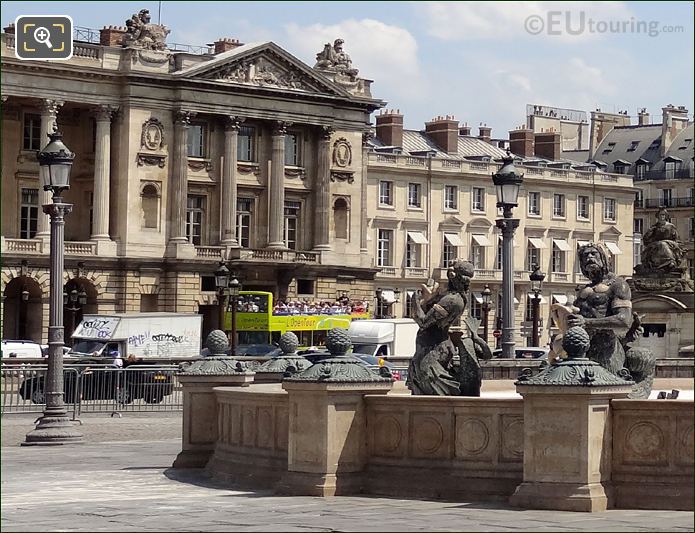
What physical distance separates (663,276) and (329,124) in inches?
2198

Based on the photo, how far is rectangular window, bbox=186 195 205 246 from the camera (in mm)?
88188

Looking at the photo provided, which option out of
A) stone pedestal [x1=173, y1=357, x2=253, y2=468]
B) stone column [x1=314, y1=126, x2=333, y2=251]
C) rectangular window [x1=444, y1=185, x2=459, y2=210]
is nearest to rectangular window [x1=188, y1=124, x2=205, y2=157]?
stone column [x1=314, y1=126, x2=333, y2=251]

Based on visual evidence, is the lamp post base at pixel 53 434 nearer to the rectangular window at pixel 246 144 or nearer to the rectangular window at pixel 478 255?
the rectangular window at pixel 246 144

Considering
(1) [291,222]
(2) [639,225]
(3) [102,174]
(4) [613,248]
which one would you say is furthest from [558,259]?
(3) [102,174]

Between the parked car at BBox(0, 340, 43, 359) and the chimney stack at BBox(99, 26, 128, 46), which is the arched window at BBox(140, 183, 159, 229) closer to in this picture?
the chimney stack at BBox(99, 26, 128, 46)

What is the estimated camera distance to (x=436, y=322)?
62.9 feet

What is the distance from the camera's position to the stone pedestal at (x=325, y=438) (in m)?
17.9

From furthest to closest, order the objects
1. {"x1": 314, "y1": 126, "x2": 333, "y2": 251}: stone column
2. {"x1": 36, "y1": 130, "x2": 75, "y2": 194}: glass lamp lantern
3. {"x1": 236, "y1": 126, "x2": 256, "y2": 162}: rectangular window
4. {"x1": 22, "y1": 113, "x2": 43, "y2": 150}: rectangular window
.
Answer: {"x1": 314, "y1": 126, "x2": 333, "y2": 251}: stone column → {"x1": 236, "y1": 126, "x2": 256, "y2": 162}: rectangular window → {"x1": 22, "y1": 113, "x2": 43, "y2": 150}: rectangular window → {"x1": 36, "y1": 130, "x2": 75, "y2": 194}: glass lamp lantern

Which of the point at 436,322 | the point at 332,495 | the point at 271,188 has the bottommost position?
the point at 332,495

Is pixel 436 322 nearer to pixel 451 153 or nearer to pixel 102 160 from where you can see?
pixel 102 160

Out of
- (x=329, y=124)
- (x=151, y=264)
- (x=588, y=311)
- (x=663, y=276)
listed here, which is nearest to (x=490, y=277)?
(x=329, y=124)

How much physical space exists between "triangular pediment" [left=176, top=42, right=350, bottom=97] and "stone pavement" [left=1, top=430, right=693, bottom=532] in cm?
6668

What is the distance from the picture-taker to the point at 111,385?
41125mm

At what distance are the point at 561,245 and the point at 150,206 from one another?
36327 mm
